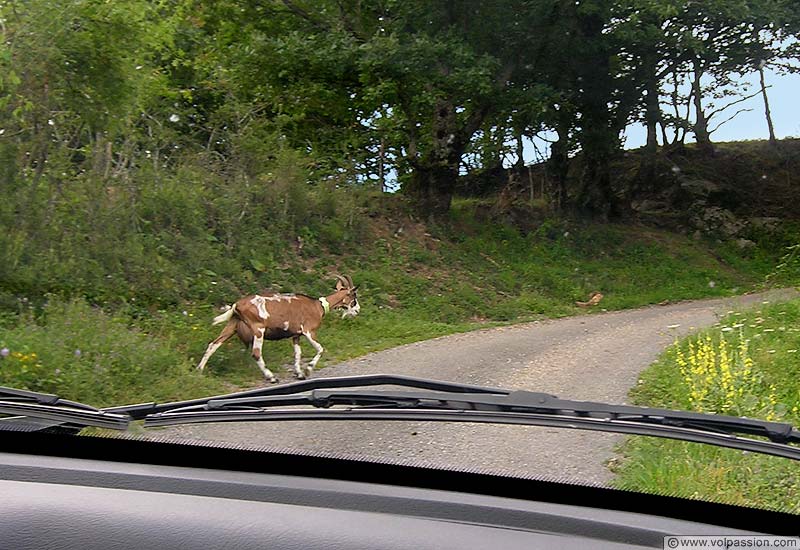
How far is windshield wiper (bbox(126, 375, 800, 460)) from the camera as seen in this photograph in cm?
211

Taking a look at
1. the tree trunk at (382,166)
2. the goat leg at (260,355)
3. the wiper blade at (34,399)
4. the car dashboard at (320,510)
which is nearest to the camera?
the car dashboard at (320,510)

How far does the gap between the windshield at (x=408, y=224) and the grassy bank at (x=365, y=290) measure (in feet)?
0.17

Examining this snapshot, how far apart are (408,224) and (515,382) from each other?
12.6 meters

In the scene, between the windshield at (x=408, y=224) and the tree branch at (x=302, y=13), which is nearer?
the windshield at (x=408, y=224)

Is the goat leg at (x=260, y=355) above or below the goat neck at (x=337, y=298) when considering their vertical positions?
below

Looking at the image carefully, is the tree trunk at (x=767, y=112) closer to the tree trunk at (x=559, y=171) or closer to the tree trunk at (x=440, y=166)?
the tree trunk at (x=559, y=171)

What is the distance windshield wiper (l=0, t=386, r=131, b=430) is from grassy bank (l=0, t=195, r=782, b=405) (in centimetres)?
405

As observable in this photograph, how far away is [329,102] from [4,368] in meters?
12.7

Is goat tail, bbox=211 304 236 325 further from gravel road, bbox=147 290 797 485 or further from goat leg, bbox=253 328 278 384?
gravel road, bbox=147 290 797 485

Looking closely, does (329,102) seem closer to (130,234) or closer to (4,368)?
(130,234)

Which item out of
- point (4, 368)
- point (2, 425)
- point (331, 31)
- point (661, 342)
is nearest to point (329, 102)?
point (331, 31)

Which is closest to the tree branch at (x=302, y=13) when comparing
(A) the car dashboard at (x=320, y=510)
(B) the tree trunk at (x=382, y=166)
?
(B) the tree trunk at (x=382, y=166)

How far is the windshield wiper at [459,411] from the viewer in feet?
6.93

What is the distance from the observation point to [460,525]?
5.56ft
